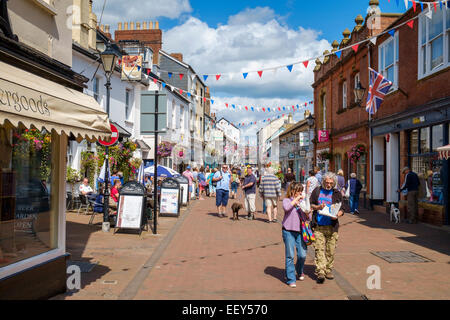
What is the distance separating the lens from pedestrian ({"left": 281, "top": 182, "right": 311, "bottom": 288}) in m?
6.34

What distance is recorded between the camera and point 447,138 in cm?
1198

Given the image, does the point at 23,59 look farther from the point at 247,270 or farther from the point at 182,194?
the point at 182,194

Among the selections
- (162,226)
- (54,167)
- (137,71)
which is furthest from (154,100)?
(137,71)

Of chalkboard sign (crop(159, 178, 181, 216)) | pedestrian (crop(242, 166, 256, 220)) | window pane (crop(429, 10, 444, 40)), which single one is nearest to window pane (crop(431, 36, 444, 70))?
window pane (crop(429, 10, 444, 40))

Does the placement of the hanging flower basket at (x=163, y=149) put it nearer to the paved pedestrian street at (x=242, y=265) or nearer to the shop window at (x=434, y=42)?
the paved pedestrian street at (x=242, y=265)

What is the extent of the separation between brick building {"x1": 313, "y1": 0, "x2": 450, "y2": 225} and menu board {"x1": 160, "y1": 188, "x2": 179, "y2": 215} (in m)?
7.84

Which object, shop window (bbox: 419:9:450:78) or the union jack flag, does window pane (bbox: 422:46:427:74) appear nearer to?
shop window (bbox: 419:9:450:78)

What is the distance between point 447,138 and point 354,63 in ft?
33.0

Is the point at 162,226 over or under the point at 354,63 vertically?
under

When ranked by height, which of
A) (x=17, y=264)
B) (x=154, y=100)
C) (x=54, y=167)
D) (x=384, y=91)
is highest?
(x=384, y=91)
